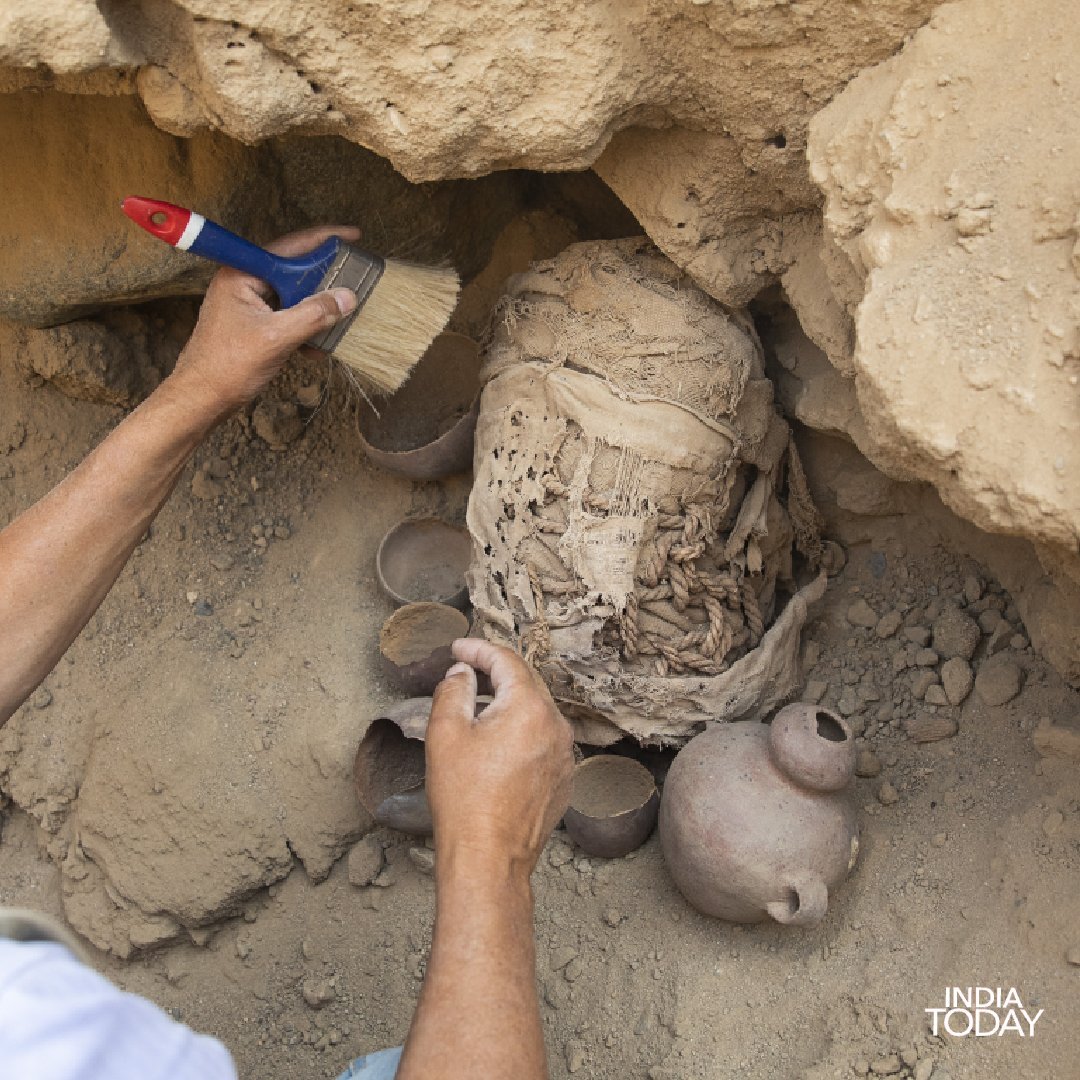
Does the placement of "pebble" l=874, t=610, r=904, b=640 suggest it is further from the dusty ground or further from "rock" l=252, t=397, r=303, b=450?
"rock" l=252, t=397, r=303, b=450

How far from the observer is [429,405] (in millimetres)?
2793

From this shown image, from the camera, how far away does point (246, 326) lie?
190 cm

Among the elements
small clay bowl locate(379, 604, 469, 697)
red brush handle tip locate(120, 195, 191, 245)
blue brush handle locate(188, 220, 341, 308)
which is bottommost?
small clay bowl locate(379, 604, 469, 697)

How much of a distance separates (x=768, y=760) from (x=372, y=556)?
1.17 m

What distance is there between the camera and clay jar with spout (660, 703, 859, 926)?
1928mm

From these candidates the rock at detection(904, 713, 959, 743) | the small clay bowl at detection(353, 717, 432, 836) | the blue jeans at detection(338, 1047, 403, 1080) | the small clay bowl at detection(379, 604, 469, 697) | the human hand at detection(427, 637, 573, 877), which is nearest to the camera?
the human hand at detection(427, 637, 573, 877)

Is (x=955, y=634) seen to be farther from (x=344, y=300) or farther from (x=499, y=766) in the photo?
(x=344, y=300)

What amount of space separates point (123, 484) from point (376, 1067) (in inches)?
40.6

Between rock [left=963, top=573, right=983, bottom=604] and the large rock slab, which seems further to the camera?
rock [left=963, top=573, right=983, bottom=604]

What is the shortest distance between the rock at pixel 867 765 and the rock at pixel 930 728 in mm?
96

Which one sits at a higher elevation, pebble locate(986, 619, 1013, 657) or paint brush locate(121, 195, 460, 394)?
paint brush locate(121, 195, 460, 394)

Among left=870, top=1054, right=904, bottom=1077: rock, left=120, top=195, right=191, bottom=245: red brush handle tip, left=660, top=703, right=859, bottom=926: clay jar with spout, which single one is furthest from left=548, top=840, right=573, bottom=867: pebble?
left=120, top=195, right=191, bottom=245: red brush handle tip

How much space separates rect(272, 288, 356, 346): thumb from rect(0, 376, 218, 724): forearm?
0.19 meters

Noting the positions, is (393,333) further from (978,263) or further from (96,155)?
(978,263)
